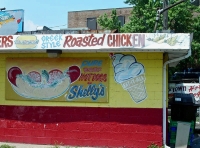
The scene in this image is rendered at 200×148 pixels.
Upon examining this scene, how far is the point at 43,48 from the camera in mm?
8609

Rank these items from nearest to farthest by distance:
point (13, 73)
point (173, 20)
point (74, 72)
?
point (74, 72)
point (13, 73)
point (173, 20)

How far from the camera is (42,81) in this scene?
30.4 feet

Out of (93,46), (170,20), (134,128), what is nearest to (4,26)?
(93,46)

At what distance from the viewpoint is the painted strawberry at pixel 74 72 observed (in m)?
9.06

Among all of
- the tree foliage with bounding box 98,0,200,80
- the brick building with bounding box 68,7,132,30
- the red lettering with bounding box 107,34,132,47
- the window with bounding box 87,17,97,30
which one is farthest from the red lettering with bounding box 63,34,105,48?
the window with bounding box 87,17,97,30

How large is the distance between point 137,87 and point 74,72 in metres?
1.71

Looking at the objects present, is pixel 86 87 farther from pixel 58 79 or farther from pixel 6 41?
pixel 6 41

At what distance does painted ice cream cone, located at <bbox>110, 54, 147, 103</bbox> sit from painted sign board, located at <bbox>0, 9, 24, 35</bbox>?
20.0 ft

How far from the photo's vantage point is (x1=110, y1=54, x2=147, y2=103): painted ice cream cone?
28.6 feet

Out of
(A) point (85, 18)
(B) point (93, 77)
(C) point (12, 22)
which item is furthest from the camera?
(A) point (85, 18)

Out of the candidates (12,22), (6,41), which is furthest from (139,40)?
(12,22)

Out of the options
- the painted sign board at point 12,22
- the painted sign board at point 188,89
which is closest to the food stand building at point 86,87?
the painted sign board at point 12,22

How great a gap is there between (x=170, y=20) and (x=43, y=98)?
17.0 meters

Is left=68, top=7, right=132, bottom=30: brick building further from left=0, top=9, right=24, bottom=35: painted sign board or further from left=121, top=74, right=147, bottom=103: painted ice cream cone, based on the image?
left=121, top=74, right=147, bottom=103: painted ice cream cone
